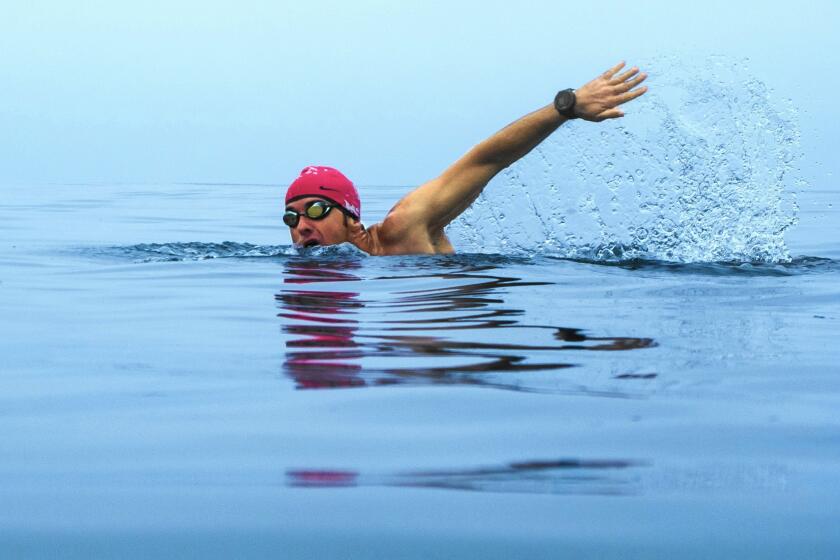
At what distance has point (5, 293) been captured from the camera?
22.7 feet

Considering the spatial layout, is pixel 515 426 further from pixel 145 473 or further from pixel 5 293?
pixel 5 293

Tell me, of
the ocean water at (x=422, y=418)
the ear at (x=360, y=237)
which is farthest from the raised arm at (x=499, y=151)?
the ocean water at (x=422, y=418)

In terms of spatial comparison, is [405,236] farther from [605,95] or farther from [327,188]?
[605,95]

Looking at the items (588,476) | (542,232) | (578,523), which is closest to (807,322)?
(588,476)

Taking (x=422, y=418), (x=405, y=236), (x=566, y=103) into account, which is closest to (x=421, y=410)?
(x=422, y=418)

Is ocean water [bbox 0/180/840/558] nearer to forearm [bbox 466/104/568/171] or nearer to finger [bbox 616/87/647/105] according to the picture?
forearm [bbox 466/104/568/171]

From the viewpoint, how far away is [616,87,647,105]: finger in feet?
21.9

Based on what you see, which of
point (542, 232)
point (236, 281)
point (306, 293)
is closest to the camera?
point (306, 293)

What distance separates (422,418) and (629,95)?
148 inches

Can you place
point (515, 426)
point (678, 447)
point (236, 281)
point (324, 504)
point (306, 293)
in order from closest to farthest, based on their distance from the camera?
1. point (324, 504)
2. point (678, 447)
3. point (515, 426)
4. point (306, 293)
5. point (236, 281)

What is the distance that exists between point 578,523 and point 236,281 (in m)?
5.17

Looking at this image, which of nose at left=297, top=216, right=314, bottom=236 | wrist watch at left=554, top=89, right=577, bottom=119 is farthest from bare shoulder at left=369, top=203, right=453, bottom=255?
wrist watch at left=554, top=89, right=577, bottom=119

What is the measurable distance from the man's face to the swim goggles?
21 mm

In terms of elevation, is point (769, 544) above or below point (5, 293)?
below
